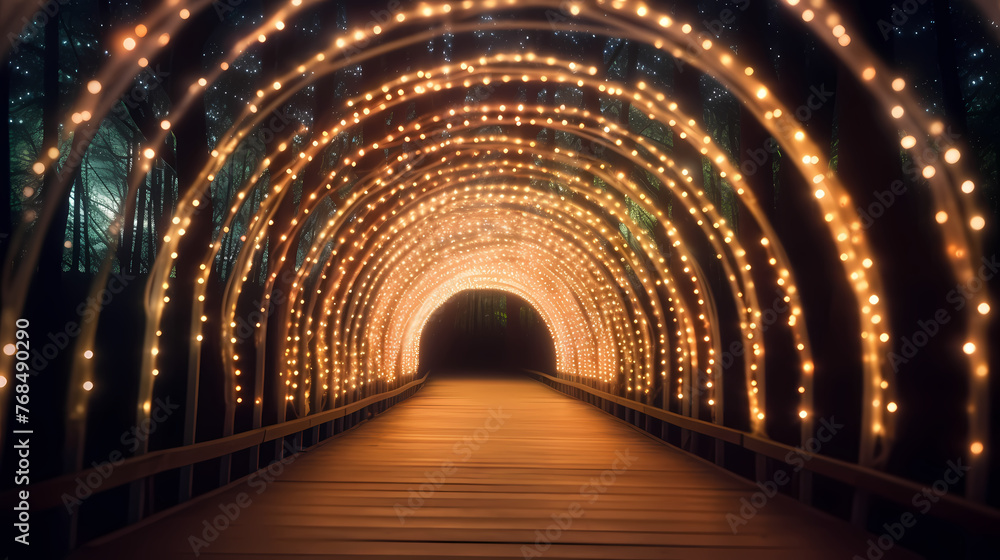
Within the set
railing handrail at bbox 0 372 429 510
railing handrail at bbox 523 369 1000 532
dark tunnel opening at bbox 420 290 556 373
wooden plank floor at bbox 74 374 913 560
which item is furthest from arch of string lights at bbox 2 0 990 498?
dark tunnel opening at bbox 420 290 556 373

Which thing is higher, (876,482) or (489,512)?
(876,482)

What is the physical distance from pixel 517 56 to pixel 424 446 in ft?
17.9

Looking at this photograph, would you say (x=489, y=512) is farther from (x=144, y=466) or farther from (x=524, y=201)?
(x=524, y=201)

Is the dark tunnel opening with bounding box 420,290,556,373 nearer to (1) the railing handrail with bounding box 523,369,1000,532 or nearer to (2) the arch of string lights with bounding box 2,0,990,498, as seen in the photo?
(2) the arch of string lights with bounding box 2,0,990,498

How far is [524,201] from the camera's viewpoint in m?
13.7

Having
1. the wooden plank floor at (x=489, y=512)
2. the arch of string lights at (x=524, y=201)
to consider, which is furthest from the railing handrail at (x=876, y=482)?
the wooden plank floor at (x=489, y=512)

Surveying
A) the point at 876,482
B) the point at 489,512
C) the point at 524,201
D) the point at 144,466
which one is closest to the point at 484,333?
the point at 524,201

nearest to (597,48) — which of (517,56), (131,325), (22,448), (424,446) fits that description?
(517,56)

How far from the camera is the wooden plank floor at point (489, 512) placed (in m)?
5.09

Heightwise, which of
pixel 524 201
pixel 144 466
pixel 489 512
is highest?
pixel 524 201

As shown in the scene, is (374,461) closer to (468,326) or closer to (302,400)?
(302,400)

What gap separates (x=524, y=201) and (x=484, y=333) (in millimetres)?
30271

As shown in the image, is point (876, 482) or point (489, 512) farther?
point (489, 512)

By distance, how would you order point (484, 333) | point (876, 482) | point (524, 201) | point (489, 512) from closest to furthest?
point (876, 482)
point (489, 512)
point (524, 201)
point (484, 333)
